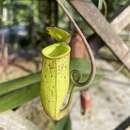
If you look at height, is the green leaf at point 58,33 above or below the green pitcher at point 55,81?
above

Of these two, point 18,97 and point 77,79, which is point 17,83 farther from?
point 77,79

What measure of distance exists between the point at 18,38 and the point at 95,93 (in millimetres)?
2093

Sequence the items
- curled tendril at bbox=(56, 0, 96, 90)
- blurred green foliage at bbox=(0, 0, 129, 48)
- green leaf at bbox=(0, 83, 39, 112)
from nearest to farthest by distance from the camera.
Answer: curled tendril at bbox=(56, 0, 96, 90)
green leaf at bbox=(0, 83, 39, 112)
blurred green foliage at bbox=(0, 0, 129, 48)

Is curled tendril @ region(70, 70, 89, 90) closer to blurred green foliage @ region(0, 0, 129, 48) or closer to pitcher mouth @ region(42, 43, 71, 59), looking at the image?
pitcher mouth @ region(42, 43, 71, 59)

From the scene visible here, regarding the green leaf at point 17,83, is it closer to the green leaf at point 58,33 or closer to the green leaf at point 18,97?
the green leaf at point 18,97

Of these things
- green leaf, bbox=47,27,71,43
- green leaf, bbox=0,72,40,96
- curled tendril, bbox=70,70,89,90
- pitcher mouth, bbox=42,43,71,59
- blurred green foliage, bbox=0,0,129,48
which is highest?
green leaf, bbox=47,27,71,43

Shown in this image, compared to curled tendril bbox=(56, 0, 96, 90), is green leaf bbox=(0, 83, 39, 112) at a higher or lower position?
lower

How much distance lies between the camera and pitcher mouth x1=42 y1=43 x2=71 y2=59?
0.89 m

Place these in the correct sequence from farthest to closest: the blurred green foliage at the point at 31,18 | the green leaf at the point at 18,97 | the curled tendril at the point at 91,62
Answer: the blurred green foliage at the point at 31,18, the green leaf at the point at 18,97, the curled tendril at the point at 91,62

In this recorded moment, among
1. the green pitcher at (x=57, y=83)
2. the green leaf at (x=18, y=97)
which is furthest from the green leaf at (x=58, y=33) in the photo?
the green leaf at (x=18, y=97)

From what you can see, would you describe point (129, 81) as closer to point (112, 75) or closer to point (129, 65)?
point (112, 75)

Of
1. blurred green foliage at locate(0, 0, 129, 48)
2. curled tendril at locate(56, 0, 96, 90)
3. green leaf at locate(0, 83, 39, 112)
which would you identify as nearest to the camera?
curled tendril at locate(56, 0, 96, 90)

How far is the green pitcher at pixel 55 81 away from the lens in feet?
2.84

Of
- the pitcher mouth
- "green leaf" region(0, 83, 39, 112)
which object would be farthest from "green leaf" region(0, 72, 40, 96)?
the pitcher mouth
